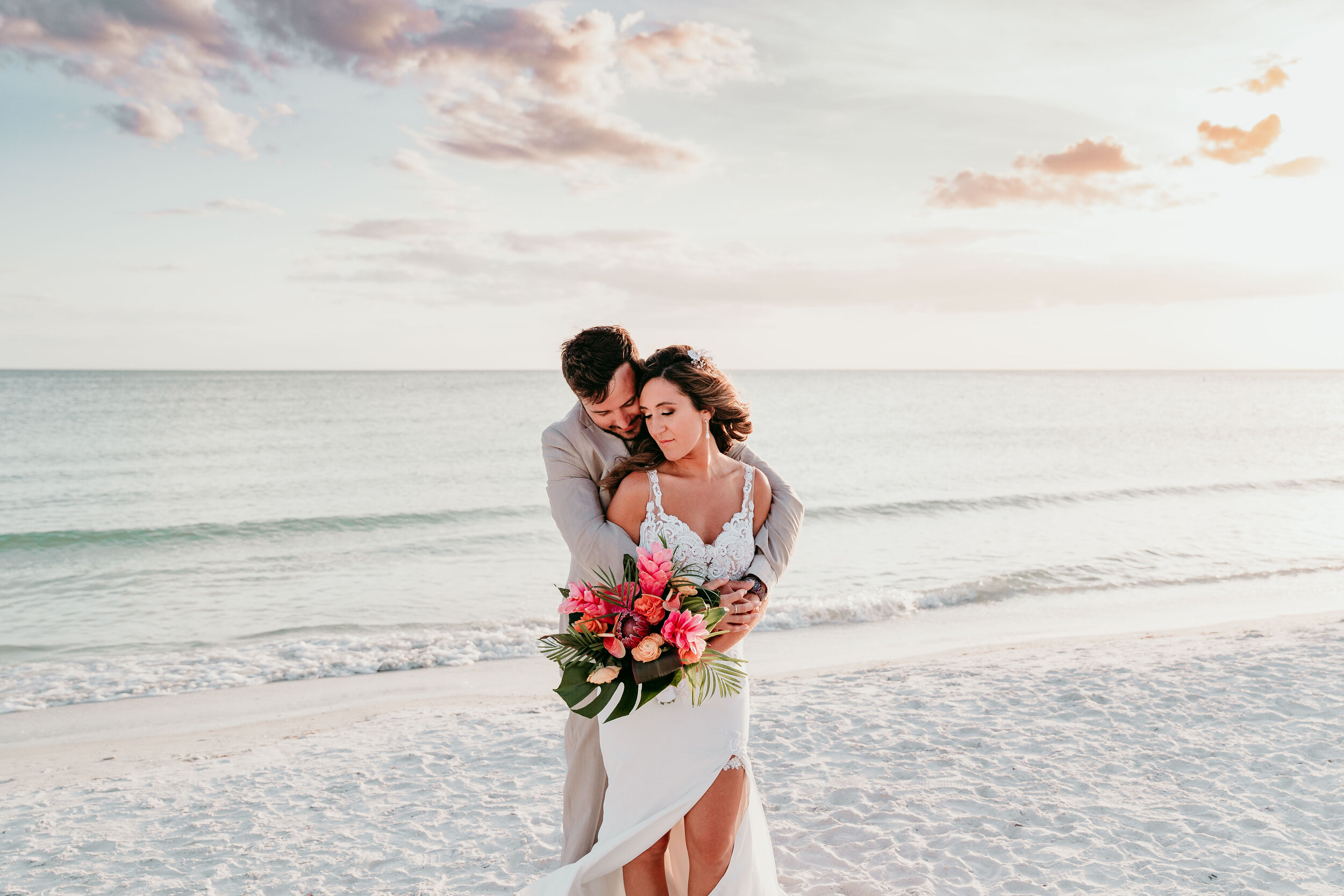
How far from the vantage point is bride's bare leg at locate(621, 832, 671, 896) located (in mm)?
3014

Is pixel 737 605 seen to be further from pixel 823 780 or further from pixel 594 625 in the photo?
pixel 823 780

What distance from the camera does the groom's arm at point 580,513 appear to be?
280cm

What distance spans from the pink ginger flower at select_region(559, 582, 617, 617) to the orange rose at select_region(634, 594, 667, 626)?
0.10 m

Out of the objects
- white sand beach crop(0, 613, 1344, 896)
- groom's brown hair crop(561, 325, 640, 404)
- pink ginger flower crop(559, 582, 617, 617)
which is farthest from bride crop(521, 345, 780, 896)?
white sand beach crop(0, 613, 1344, 896)

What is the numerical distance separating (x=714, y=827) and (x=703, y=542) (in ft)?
3.27

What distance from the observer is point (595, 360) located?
3025 millimetres

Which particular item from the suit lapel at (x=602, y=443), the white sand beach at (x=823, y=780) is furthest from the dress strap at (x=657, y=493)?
the white sand beach at (x=823, y=780)

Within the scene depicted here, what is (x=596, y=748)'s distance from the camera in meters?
3.30

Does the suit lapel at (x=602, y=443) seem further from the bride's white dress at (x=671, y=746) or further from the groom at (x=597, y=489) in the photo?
the bride's white dress at (x=671, y=746)

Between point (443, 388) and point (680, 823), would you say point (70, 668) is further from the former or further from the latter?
point (443, 388)

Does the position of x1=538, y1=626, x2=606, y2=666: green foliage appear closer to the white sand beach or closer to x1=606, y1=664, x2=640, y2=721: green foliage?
x1=606, y1=664, x2=640, y2=721: green foliage

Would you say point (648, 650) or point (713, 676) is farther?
point (713, 676)

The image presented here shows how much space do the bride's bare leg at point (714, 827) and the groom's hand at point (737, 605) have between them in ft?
1.77

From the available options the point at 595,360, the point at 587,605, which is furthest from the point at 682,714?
the point at 595,360
